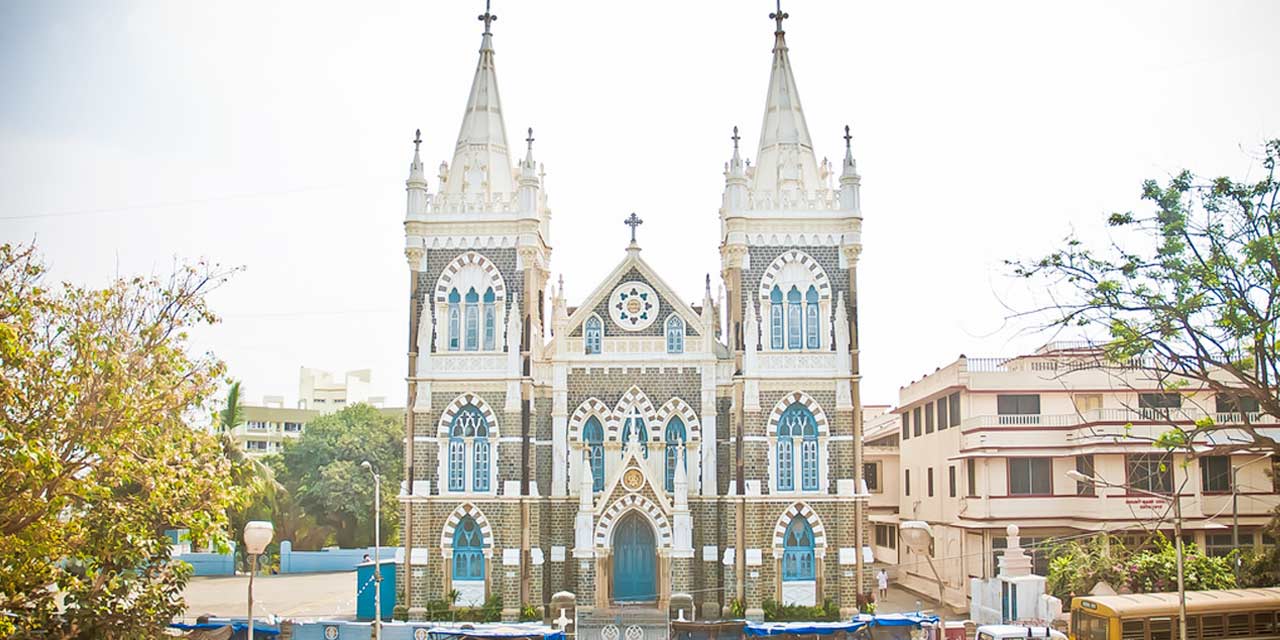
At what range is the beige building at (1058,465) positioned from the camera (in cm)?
3609

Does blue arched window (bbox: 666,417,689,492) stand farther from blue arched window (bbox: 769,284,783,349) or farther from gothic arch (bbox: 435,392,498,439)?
gothic arch (bbox: 435,392,498,439)

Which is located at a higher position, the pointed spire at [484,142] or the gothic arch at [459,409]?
the pointed spire at [484,142]

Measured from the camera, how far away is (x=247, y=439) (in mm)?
88062

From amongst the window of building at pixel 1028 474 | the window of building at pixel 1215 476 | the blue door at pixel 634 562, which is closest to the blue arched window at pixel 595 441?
the blue door at pixel 634 562

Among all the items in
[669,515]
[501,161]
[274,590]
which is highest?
[501,161]

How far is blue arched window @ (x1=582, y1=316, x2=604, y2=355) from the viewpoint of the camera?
37.4 meters

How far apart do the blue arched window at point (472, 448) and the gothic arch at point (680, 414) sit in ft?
17.0

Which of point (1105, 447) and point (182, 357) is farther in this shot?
Answer: point (1105, 447)

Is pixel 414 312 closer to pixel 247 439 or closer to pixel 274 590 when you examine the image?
pixel 274 590

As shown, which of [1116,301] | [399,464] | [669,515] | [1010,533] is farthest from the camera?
[399,464]

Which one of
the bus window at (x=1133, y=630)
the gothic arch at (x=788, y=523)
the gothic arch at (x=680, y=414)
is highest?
the gothic arch at (x=680, y=414)

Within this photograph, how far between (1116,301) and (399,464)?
4904 cm

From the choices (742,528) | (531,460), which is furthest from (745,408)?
(531,460)

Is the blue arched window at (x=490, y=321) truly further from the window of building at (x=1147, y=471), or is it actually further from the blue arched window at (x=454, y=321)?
the window of building at (x=1147, y=471)
